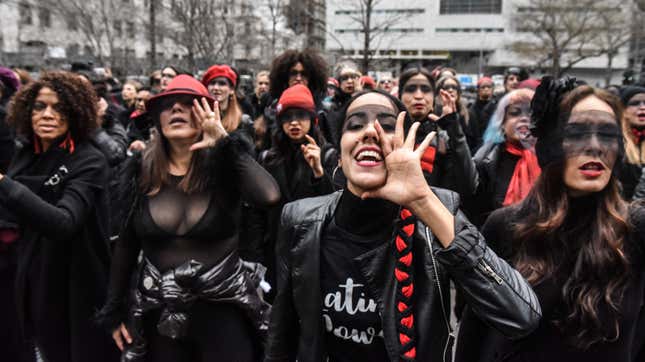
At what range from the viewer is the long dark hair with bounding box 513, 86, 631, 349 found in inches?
76.9

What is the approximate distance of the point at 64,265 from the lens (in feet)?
10.5

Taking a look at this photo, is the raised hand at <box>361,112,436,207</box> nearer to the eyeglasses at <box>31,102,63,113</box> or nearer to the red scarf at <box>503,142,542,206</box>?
the red scarf at <box>503,142,542,206</box>

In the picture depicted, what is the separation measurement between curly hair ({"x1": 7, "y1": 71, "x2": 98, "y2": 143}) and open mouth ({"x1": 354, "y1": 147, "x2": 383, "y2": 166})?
2370mm

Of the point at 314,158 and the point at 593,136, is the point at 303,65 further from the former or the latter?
the point at 593,136

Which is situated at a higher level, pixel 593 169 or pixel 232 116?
pixel 232 116

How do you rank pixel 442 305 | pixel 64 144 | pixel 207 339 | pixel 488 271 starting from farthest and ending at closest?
pixel 64 144 → pixel 207 339 → pixel 442 305 → pixel 488 271

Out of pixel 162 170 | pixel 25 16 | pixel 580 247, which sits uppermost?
pixel 25 16

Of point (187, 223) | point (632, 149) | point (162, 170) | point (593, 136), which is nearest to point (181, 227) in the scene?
point (187, 223)

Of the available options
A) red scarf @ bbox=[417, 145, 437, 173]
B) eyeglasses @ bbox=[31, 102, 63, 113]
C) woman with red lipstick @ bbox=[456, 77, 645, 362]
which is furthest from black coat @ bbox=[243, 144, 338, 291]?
woman with red lipstick @ bbox=[456, 77, 645, 362]

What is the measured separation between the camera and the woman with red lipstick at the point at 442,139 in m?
3.72

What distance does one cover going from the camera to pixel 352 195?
2.06m

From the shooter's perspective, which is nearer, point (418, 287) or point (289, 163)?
point (418, 287)

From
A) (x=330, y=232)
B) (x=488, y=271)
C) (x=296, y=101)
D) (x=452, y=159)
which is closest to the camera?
(x=488, y=271)

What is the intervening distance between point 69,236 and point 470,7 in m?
76.1
